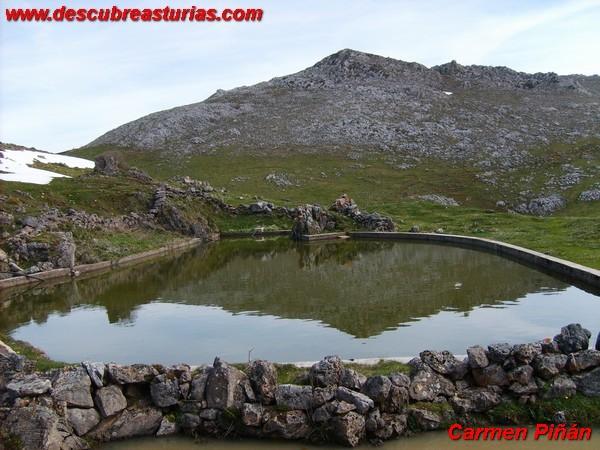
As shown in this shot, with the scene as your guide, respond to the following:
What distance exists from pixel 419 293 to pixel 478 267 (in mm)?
10863

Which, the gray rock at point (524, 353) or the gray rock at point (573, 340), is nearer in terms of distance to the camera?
the gray rock at point (524, 353)

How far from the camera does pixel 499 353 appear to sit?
52.2 feet

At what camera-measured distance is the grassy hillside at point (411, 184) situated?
63719mm

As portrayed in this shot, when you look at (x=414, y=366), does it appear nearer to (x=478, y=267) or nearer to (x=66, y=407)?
(x=66, y=407)

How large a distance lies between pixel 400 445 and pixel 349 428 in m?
1.45

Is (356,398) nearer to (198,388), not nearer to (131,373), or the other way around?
(198,388)

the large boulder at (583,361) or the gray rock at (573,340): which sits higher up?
the gray rock at (573,340)

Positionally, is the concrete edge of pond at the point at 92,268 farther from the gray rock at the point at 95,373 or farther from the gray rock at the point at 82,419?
the gray rock at the point at 82,419

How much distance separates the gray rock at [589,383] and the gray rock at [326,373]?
6799mm

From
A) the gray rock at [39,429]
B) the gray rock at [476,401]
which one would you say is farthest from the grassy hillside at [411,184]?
the gray rock at [39,429]

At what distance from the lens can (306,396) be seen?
1516 cm

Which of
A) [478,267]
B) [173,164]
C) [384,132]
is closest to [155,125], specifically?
[173,164]

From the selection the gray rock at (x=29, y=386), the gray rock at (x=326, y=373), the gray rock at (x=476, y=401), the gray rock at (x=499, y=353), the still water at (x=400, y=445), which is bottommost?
the still water at (x=400, y=445)

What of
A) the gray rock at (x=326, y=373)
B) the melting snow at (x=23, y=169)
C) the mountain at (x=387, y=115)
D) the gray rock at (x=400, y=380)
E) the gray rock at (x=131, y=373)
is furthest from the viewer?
the mountain at (x=387, y=115)
